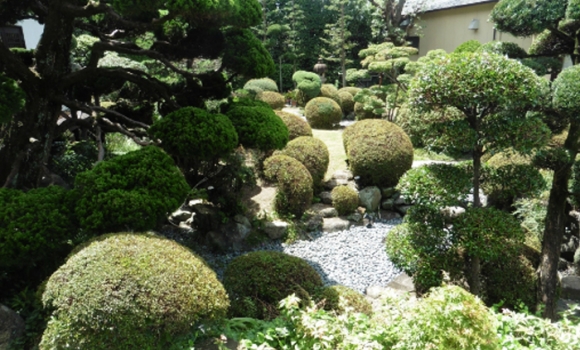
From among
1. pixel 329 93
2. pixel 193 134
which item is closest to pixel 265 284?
pixel 193 134

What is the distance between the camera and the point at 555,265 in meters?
4.57

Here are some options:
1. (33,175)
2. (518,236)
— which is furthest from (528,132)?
(33,175)

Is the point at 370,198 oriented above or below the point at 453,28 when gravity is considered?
below

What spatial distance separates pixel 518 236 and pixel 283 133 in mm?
3038

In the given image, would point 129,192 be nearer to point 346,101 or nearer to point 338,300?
point 338,300

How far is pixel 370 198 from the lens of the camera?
8375mm

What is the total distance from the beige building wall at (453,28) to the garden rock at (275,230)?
1224 cm

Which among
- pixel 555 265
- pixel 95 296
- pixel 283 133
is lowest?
pixel 555 265

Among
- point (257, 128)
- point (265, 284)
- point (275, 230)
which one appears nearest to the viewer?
point (265, 284)

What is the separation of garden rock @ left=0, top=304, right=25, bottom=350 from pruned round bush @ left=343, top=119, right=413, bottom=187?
20.6 ft

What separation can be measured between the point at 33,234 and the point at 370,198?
5.98 m

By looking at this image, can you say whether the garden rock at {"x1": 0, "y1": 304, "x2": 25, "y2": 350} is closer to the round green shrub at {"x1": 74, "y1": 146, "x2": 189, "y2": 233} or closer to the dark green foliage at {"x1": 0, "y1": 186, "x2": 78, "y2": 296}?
the dark green foliage at {"x1": 0, "y1": 186, "x2": 78, "y2": 296}

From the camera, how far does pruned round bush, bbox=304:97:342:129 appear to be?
13.8 metres

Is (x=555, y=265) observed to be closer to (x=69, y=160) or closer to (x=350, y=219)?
(x=350, y=219)
